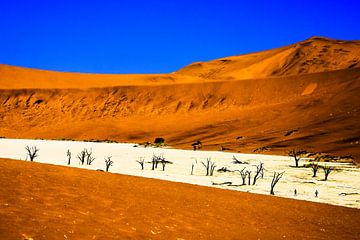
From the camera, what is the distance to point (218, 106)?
2472 inches

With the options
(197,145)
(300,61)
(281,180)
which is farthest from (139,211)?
(300,61)

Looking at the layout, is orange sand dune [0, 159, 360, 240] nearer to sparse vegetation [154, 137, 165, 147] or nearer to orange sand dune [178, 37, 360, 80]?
sparse vegetation [154, 137, 165, 147]

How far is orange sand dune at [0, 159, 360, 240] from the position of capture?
7277mm

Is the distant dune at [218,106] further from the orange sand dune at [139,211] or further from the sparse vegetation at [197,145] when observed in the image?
the orange sand dune at [139,211]

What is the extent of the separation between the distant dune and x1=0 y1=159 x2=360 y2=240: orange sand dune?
19.5 meters

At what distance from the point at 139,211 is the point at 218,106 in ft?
178

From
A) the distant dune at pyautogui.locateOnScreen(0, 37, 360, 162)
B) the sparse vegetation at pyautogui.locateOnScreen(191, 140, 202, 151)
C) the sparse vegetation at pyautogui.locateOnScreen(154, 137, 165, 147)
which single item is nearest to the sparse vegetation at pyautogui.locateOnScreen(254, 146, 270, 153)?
the distant dune at pyautogui.locateOnScreen(0, 37, 360, 162)

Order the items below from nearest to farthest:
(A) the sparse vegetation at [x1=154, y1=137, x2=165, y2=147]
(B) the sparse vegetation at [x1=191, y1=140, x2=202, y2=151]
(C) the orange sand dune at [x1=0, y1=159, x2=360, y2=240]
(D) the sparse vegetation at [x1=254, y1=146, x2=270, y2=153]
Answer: (C) the orange sand dune at [x1=0, y1=159, x2=360, y2=240] → (D) the sparse vegetation at [x1=254, y1=146, x2=270, y2=153] → (B) the sparse vegetation at [x1=191, y1=140, x2=202, y2=151] → (A) the sparse vegetation at [x1=154, y1=137, x2=165, y2=147]

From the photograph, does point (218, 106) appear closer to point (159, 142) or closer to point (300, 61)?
point (159, 142)

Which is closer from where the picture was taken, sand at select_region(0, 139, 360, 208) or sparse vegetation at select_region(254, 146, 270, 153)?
sand at select_region(0, 139, 360, 208)

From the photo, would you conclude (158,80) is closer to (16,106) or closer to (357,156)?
(16,106)

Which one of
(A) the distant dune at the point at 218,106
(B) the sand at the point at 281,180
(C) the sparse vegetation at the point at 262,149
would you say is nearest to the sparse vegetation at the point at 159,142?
Answer: (A) the distant dune at the point at 218,106

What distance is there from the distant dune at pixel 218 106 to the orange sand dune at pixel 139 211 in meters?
19.5

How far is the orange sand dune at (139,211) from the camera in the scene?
7.28m
